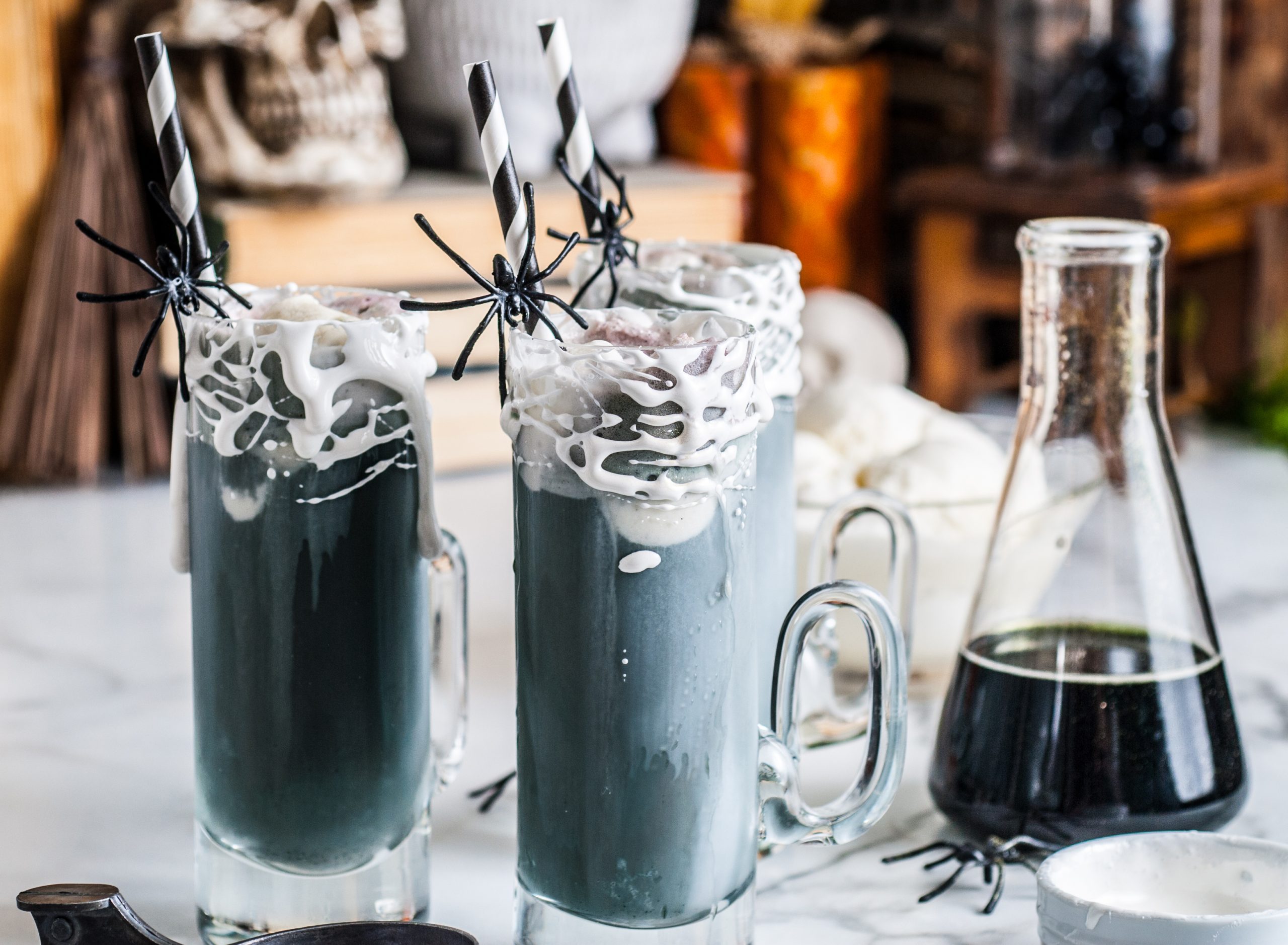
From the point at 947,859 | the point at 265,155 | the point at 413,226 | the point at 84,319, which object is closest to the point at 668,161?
the point at 413,226

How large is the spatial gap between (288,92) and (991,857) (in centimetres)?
84

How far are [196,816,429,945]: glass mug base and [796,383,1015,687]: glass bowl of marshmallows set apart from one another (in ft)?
0.88

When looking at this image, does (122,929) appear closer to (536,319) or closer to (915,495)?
(536,319)

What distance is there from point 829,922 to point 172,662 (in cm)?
42

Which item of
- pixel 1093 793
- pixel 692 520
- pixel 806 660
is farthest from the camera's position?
pixel 806 660

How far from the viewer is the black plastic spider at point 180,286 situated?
0.47 meters

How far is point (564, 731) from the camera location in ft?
1.45

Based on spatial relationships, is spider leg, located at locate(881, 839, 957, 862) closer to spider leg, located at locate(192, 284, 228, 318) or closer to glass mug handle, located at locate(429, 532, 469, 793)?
glass mug handle, located at locate(429, 532, 469, 793)

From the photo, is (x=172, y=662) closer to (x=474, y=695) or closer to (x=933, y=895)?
(x=474, y=695)

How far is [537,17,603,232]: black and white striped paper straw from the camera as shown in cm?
53

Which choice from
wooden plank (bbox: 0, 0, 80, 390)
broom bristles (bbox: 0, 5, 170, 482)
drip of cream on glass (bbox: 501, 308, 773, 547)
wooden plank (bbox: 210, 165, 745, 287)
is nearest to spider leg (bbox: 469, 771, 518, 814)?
drip of cream on glass (bbox: 501, 308, 773, 547)

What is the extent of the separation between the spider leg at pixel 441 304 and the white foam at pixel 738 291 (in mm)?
108

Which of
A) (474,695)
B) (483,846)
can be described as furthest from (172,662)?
(483,846)

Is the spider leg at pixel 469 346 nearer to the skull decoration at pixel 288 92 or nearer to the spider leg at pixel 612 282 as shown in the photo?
the spider leg at pixel 612 282
